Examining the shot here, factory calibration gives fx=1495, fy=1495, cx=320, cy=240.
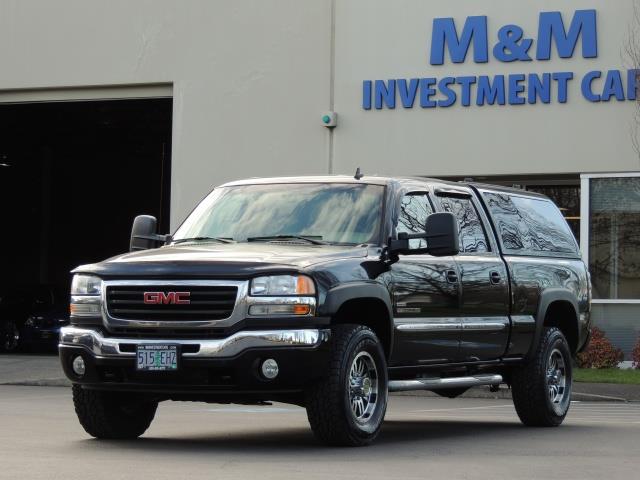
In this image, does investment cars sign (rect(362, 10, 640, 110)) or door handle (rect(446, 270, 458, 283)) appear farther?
investment cars sign (rect(362, 10, 640, 110))

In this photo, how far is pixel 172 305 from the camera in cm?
1022

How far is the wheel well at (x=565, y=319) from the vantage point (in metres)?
14.0

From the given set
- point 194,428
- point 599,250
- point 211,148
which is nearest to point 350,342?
point 194,428

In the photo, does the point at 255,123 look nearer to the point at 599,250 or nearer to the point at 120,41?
the point at 120,41

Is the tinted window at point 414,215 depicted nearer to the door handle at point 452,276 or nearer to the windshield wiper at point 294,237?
the door handle at point 452,276

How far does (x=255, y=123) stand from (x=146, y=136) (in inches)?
717

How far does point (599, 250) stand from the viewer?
24.3 meters

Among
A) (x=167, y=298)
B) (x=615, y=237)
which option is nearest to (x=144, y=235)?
(x=167, y=298)

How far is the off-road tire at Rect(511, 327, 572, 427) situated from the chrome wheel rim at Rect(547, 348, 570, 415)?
0.09 meters

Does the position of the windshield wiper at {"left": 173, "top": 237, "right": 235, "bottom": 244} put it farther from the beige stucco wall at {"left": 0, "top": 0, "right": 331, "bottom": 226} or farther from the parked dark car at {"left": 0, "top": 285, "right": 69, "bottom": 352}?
the parked dark car at {"left": 0, "top": 285, "right": 69, "bottom": 352}

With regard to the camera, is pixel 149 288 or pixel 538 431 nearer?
pixel 149 288

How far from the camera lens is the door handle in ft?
38.8

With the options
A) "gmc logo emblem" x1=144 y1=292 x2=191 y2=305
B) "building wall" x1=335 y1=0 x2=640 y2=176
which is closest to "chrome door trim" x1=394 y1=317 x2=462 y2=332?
"gmc logo emblem" x1=144 y1=292 x2=191 y2=305

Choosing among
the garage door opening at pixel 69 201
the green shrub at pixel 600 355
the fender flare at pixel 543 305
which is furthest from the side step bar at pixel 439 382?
the garage door opening at pixel 69 201
